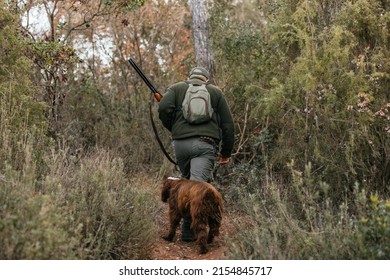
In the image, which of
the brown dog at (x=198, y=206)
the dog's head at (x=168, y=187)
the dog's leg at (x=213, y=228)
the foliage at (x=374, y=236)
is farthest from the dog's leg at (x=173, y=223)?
the foliage at (x=374, y=236)

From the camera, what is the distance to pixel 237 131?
33.6 feet

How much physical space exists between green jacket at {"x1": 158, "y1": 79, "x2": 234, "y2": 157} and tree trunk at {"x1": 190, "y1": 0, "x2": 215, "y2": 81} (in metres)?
2.81

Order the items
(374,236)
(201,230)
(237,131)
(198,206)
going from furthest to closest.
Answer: (237,131)
(201,230)
(198,206)
(374,236)

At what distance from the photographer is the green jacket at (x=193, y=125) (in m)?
7.39

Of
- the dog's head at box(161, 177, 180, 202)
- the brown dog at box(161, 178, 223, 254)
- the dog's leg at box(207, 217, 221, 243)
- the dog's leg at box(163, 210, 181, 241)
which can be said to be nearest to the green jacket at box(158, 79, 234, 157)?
the dog's head at box(161, 177, 180, 202)

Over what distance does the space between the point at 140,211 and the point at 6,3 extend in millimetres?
4377

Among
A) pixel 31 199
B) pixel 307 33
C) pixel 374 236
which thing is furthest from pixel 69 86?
pixel 374 236

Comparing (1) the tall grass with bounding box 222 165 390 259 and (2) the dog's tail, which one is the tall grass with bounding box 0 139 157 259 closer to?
(2) the dog's tail

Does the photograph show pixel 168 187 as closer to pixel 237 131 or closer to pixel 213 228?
pixel 213 228

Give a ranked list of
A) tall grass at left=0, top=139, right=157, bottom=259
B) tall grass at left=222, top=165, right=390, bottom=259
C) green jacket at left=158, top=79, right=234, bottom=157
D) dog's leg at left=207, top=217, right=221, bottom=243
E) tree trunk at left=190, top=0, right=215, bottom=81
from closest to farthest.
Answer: tall grass at left=0, top=139, right=157, bottom=259
tall grass at left=222, top=165, right=390, bottom=259
dog's leg at left=207, top=217, right=221, bottom=243
green jacket at left=158, top=79, right=234, bottom=157
tree trunk at left=190, top=0, right=215, bottom=81

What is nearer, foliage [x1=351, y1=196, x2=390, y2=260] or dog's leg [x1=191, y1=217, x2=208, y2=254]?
foliage [x1=351, y1=196, x2=390, y2=260]

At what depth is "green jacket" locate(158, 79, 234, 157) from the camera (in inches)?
291

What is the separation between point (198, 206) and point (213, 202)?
180 millimetres

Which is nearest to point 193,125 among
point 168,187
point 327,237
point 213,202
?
point 168,187
